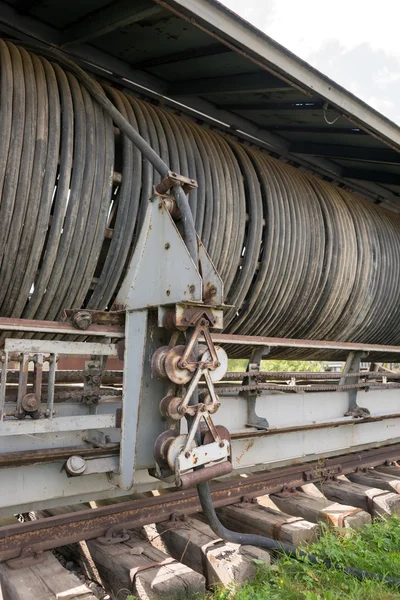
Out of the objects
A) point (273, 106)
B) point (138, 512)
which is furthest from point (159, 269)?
point (273, 106)

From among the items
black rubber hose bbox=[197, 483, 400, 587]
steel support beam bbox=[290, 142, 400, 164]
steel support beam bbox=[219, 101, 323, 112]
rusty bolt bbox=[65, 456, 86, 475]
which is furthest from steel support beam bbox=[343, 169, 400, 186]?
rusty bolt bbox=[65, 456, 86, 475]

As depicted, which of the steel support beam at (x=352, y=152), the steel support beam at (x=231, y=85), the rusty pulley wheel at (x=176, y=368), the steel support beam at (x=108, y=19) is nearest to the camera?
the rusty pulley wheel at (x=176, y=368)

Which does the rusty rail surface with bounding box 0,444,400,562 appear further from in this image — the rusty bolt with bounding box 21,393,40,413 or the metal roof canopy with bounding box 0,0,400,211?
the metal roof canopy with bounding box 0,0,400,211

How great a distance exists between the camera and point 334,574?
285 centimetres

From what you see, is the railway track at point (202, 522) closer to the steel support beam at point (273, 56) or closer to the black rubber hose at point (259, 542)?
the black rubber hose at point (259, 542)

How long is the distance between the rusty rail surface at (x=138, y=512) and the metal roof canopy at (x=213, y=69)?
106 inches

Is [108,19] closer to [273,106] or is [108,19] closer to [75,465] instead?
[273,106]

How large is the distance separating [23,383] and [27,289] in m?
0.71

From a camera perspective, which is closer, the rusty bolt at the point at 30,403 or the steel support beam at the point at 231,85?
the rusty bolt at the point at 30,403

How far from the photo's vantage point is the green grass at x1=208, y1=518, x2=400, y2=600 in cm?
261

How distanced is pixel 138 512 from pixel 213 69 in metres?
3.11

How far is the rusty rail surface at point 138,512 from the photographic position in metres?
2.72

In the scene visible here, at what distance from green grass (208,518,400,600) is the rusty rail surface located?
67 cm

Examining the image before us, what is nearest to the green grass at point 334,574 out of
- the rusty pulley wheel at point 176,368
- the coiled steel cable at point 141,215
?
the rusty pulley wheel at point 176,368
